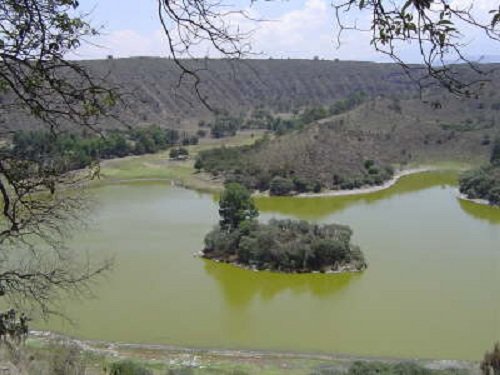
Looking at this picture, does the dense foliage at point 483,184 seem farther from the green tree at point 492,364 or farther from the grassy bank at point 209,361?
the green tree at point 492,364

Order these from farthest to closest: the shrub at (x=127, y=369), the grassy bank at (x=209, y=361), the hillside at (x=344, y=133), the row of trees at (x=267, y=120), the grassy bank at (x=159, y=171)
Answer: the row of trees at (x=267, y=120) → the grassy bank at (x=159, y=171) → the hillside at (x=344, y=133) → the grassy bank at (x=209, y=361) → the shrub at (x=127, y=369)

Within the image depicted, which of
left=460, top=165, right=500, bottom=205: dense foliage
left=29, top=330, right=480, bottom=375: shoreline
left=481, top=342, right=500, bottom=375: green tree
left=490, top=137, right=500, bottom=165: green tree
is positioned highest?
left=490, top=137, right=500, bottom=165: green tree

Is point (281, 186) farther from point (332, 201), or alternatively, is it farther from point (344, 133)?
Result: point (344, 133)

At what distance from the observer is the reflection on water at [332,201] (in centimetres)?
2331

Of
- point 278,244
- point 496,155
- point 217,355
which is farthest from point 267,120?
point 217,355

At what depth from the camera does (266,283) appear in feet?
49.7

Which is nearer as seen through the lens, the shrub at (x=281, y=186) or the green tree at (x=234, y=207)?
the green tree at (x=234, y=207)

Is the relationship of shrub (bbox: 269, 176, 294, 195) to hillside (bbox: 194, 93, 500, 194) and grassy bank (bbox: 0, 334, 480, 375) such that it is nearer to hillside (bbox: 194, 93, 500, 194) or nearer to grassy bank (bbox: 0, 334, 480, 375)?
hillside (bbox: 194, 93, 500, 194)

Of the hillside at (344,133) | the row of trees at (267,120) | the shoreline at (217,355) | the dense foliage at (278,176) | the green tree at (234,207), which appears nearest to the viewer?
the shoreline at (217,355)

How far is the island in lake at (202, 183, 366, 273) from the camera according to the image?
1597 centimetres

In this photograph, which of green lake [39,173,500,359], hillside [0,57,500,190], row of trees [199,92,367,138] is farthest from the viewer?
row of trees [199,92,367,138]

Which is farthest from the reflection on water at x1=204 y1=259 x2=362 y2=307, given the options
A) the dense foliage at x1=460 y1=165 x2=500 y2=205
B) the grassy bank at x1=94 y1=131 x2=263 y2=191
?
the grassy bank at x1=94 y1=131 x2=263 y2=191

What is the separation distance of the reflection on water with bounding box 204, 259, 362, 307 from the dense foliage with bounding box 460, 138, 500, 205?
10.6 meters

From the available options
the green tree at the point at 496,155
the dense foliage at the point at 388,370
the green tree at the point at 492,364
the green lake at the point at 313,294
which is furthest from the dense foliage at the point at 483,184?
the dense foliage at the point at 388,370
